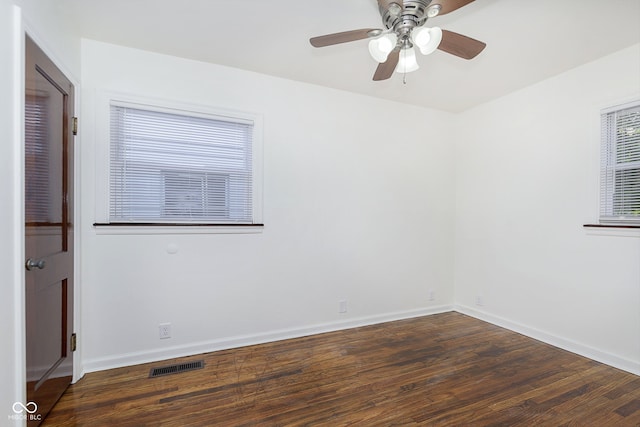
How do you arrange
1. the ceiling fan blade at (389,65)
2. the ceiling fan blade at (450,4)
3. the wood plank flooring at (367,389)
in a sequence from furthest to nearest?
the ceiling fan blade at (389,65)
the wood plank flooring at (367,389)
the ceiling fan blade at (450,4)

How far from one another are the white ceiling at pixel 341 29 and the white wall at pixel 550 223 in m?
0.35

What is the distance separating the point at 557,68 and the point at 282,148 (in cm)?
270

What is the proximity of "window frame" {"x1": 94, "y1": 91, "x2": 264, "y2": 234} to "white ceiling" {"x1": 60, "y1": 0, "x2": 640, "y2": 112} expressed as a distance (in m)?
0.44

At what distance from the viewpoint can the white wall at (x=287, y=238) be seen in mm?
2461

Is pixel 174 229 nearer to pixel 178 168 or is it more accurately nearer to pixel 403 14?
pixel 178 168

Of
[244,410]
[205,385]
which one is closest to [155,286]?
[205,385]

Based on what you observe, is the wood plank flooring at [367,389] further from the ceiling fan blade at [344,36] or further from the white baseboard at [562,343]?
the ceiling fan blade at [344,36]

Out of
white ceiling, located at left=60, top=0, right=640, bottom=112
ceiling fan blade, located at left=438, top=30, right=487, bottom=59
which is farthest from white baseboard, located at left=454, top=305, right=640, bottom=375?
ceiling fan blade, located at left=438, top=30, right=487, bottom=59

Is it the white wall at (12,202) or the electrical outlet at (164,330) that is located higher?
the white wall at (12,202)

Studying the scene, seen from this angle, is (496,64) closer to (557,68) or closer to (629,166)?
(557,68)

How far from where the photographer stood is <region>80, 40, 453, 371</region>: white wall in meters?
2.46

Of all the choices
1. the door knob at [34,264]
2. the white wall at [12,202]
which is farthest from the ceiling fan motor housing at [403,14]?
the door knob at [34,264]

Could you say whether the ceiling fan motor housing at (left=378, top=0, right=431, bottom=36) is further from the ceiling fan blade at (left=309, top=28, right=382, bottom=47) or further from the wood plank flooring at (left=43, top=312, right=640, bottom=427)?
the wood plank flooring at (left=43, top=312, right=640, bottom=427)

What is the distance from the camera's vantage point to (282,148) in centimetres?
305
